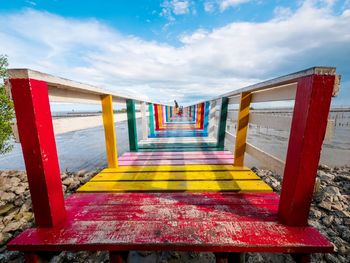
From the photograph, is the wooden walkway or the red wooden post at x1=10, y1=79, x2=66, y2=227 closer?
the red wooden post at x1=10, y1=79, x2=66, y2=227

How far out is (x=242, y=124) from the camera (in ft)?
7.58

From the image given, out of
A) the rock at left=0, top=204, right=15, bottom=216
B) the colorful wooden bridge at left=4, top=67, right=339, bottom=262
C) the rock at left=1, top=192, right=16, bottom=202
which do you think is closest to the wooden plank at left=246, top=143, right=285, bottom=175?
the colorful wooden bridge at left=4, top=67, right=339, bottom=262

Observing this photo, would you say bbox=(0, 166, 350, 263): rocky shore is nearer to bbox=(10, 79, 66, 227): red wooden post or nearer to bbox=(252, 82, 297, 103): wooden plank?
bbox=(252, 82, 297, 103): wooden plank

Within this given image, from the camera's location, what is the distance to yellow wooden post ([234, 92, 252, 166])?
2245 millimetres

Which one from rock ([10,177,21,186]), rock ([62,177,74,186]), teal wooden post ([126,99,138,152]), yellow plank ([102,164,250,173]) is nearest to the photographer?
yellow plank ([102,164,250,173])

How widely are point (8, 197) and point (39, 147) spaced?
13.5ft

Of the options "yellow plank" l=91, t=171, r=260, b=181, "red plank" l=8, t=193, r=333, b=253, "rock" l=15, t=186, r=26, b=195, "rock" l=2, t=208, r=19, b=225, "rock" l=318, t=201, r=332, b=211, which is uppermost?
"red plank" l=8, t=193, r=333, b=253

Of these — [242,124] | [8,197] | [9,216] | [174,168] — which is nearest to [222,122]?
[242,124]

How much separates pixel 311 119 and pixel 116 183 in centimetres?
185

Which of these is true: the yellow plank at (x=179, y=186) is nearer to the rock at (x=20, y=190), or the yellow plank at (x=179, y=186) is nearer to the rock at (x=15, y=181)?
the rock at (x=20, y=190)

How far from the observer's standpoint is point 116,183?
1971 millimetres

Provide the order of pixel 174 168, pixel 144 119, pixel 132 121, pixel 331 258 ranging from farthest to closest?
pixel 144 119 < pixel 132 121 < pixel 174 168 < pixel 331 258

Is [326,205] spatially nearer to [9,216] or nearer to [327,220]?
[327,220]

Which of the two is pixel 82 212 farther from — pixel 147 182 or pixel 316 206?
pixel 316 206
